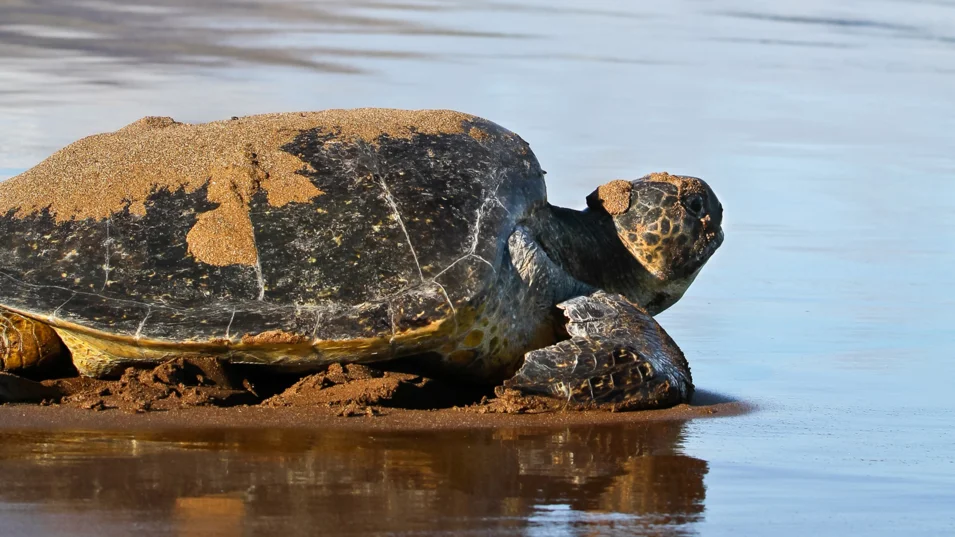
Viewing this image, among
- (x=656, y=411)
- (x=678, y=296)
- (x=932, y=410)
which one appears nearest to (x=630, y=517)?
(x=656, y=411)

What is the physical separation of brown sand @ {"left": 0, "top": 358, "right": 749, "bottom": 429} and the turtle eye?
7.63 ft

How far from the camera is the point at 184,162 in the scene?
7.31m

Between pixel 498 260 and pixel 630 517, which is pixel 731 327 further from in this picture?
pixel 630 517

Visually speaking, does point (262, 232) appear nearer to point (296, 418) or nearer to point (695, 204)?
point (296, 418)

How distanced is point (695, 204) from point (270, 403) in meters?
4.09

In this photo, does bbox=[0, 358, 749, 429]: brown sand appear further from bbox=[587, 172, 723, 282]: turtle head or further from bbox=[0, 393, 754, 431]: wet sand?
bbox=[587, 172, 723, 282]: turtle head

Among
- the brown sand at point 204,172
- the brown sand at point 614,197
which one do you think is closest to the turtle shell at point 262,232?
the brown sand at point 204,172

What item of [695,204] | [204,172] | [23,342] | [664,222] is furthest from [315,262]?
[695,204]

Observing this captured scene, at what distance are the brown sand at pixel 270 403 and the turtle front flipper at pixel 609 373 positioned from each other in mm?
79

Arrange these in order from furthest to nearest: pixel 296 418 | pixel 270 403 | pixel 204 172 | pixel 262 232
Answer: pixel 204 172 → pixel 262 232 → pixel 270 403 → pixel 296 418

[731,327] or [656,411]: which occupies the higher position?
[731,327]

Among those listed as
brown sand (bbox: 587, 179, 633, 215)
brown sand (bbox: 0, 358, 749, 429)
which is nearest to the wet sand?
brown sand (bbox: 0, 358, 749, 429)

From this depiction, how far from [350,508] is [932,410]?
4529mm

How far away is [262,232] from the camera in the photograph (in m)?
6.84
